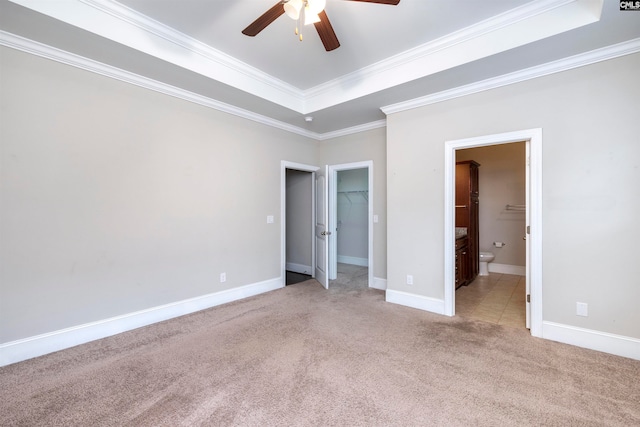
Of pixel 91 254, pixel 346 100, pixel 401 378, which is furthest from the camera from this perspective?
pixel 346 100

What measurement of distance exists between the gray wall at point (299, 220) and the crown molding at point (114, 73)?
61.8 inches

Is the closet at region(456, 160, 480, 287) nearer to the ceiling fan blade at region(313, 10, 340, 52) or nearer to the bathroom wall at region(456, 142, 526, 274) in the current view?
the bathroom wall at region(456, 142, 526, 274)

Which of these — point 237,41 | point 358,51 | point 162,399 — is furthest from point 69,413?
point 358,51

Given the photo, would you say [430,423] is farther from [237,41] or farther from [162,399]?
[237,41]

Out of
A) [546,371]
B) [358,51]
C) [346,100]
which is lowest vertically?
[546,371]

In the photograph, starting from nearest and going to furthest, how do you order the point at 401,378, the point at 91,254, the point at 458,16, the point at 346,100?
the point at 401,378 → the point at 458,16 → the point at 91,254 → the point at 346,100

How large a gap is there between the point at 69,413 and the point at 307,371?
1.55 meters

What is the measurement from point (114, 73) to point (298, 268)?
420 cm

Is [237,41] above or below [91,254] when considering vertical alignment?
above

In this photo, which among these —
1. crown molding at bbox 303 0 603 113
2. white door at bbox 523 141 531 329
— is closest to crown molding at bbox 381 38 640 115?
crown molding at bbox 303 0 603 113

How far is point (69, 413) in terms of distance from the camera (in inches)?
69.2

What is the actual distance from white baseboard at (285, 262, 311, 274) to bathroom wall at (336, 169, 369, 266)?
57.0 inches

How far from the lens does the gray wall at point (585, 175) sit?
2438 millimetres

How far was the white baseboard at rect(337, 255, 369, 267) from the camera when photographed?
636 cm
